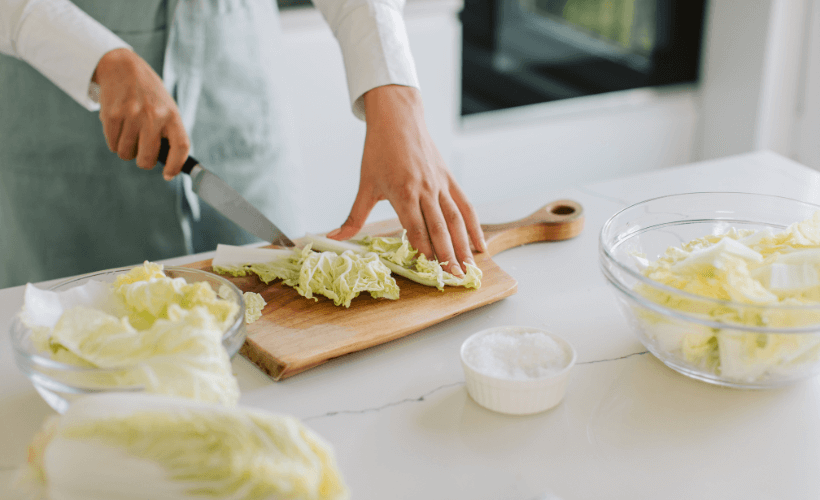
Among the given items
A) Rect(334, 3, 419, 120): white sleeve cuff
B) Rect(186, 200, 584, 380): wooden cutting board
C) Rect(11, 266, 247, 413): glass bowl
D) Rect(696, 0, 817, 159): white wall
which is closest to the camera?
Rect(11, 266, 247, 413): glass bowl

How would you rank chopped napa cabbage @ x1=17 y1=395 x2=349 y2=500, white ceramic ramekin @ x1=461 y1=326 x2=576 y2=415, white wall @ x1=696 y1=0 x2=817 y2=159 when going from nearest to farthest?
chopped napa cabbage @ x1=17 y1=395 x2=349 y2=500 → white ceramic ramekin @ x1=461 y1=326 x2=576 y2=415 → white wall @ x1=696 y1=0 x2=817 y2=159

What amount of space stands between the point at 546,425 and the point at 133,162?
1241 millimetres

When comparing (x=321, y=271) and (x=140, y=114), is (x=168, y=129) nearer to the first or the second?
(x=140, y=114)

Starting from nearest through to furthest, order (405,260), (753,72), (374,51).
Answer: (405,260) → (374,51) → (753,72)

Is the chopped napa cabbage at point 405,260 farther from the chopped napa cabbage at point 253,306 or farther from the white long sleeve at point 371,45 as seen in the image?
the white long sleeve at point 371,45

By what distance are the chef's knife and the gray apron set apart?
415mm

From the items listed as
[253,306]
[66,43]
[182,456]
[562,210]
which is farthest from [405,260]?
[66,43]

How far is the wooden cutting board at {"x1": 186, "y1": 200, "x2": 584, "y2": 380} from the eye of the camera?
981 millimetres

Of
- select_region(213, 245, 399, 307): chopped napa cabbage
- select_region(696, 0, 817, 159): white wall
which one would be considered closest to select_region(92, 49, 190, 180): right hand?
select_region(213, 245, 399, 307): chopped napa cabbage

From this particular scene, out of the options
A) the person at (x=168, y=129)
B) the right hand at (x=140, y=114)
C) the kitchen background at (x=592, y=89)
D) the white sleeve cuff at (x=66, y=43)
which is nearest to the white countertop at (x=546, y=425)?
the person at (x=168, y=129)

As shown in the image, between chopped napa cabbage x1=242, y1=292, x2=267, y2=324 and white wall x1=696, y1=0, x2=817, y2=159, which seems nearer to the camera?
chopped napa cabbage x1=242, y1=292, x2=267, y2=324

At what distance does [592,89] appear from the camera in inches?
125

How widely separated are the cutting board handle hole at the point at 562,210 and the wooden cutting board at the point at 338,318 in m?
0.19

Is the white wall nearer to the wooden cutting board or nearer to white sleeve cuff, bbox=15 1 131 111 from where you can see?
the wooden cutting board
